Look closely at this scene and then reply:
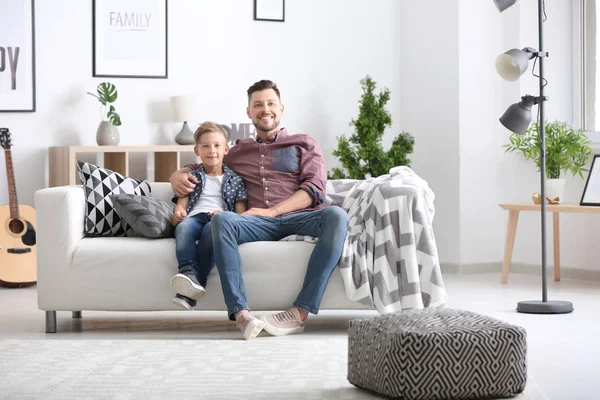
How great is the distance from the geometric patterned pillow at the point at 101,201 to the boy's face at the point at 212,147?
0.39 meters

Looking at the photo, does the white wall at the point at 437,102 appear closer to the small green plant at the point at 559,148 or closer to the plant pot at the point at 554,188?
the small green plant at the point at 559,148

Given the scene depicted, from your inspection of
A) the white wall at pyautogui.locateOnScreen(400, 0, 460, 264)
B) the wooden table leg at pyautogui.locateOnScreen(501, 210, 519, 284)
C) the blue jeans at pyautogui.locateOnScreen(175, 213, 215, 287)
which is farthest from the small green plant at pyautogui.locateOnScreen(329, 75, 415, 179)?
the blue jeans at pyautogui.locateOnScreen(175, 213, 215, 287)

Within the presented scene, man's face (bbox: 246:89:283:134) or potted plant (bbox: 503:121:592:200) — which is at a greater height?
man's face (bbox: 246:89:283:134)

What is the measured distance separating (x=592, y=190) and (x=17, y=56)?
11.6ft

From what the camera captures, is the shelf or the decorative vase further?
the decorative vase

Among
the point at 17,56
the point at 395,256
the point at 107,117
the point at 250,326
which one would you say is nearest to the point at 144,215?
the point at 250,326

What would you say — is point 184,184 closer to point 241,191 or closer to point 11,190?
point 241,191

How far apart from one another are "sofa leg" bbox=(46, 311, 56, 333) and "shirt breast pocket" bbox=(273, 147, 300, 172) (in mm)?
1152

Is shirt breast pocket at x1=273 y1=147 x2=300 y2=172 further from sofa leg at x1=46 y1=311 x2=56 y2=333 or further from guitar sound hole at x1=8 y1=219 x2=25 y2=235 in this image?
guitar sound hole at x1=8 y1=219 x2=25 y2=235

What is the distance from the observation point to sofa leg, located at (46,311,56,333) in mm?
4220

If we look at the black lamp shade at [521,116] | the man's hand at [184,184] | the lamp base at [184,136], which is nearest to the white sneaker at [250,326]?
the man's hand at [184,184]

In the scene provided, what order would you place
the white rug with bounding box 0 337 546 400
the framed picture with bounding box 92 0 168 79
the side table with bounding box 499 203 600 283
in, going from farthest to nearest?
the framed picture with bounding box 92 0 168 79 → the side table with bounding box 499 203 600 283 → the white rug with bounding box 0 337 546 400

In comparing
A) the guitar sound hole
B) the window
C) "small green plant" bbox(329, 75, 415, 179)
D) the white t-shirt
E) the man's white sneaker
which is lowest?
the man's white sneaker

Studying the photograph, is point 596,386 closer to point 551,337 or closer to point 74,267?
point 551,337
